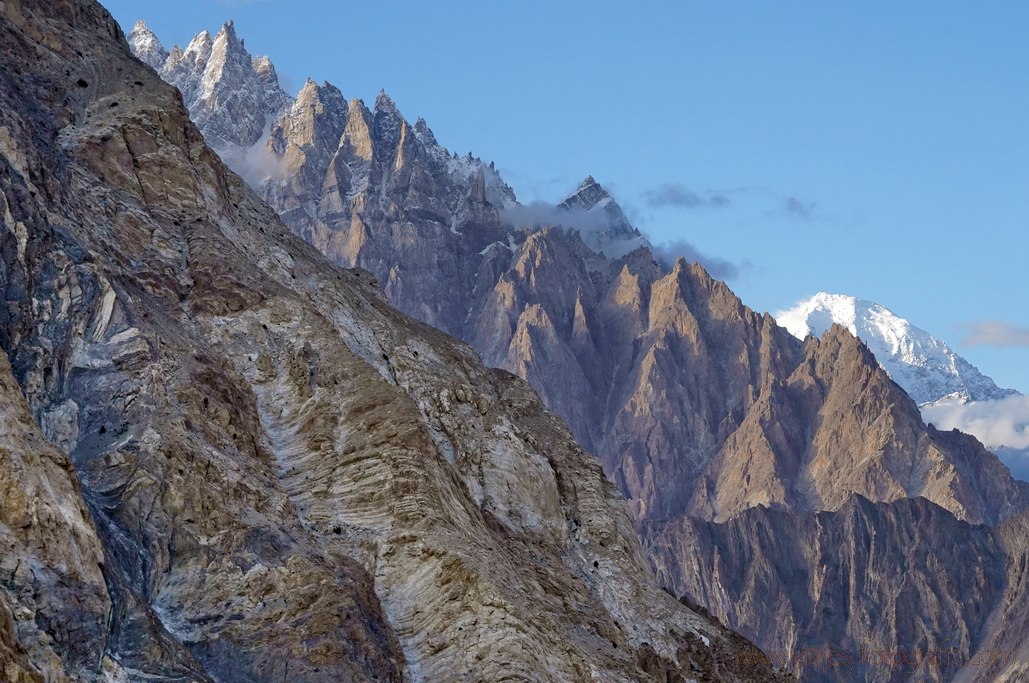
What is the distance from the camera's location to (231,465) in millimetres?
46031

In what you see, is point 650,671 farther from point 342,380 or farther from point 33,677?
point 33,677

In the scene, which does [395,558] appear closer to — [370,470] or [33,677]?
[370,470]

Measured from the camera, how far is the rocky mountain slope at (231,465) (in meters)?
35.4

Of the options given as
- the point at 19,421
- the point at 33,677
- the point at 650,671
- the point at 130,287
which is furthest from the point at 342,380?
the point at 33,677

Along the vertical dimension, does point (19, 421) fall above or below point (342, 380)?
below

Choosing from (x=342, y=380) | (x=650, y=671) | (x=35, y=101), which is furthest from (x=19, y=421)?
(x=650, y=671)

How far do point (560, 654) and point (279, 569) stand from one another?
1100 cm

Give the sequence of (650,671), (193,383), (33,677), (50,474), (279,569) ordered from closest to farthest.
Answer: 1. (33,677)
2. (50,474)
3. (279,569)
4. (193,383)
5. (650,671)

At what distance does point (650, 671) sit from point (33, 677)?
34.1 meters

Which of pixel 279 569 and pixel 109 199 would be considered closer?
pixel 279 569

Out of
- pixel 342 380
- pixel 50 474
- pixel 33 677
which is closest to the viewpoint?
pixel 33 677

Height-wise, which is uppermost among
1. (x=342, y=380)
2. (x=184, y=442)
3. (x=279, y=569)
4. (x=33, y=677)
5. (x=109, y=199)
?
(x=109, y=199)

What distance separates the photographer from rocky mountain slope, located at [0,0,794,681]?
35406 mm

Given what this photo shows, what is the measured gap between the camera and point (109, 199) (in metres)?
55.8
